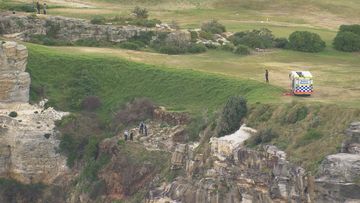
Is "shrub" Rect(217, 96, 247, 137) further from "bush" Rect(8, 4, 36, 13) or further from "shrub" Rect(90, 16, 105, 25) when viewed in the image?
"bush" Rect(8, 4, 36, 13)

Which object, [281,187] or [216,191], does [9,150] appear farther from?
[281,187]

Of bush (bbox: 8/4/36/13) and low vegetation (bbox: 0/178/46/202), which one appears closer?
low vegetation (bbox: 0/178/46/202)

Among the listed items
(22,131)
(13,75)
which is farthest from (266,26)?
(22,131)

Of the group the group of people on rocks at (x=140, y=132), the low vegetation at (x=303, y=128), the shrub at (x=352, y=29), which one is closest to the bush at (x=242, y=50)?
the shrub at (x=352, y=29)

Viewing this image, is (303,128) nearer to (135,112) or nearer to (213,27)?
(135,112)

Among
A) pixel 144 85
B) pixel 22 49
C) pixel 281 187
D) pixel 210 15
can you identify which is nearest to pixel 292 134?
pixel 281 187

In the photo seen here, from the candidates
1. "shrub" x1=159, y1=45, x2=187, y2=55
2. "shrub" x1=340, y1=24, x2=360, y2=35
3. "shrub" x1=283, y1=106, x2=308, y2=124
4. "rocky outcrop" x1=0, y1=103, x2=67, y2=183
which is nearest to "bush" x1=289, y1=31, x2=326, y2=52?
"shrub" x1=340, y1=24, x2=360, y2=35

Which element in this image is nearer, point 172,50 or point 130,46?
point 172,50
